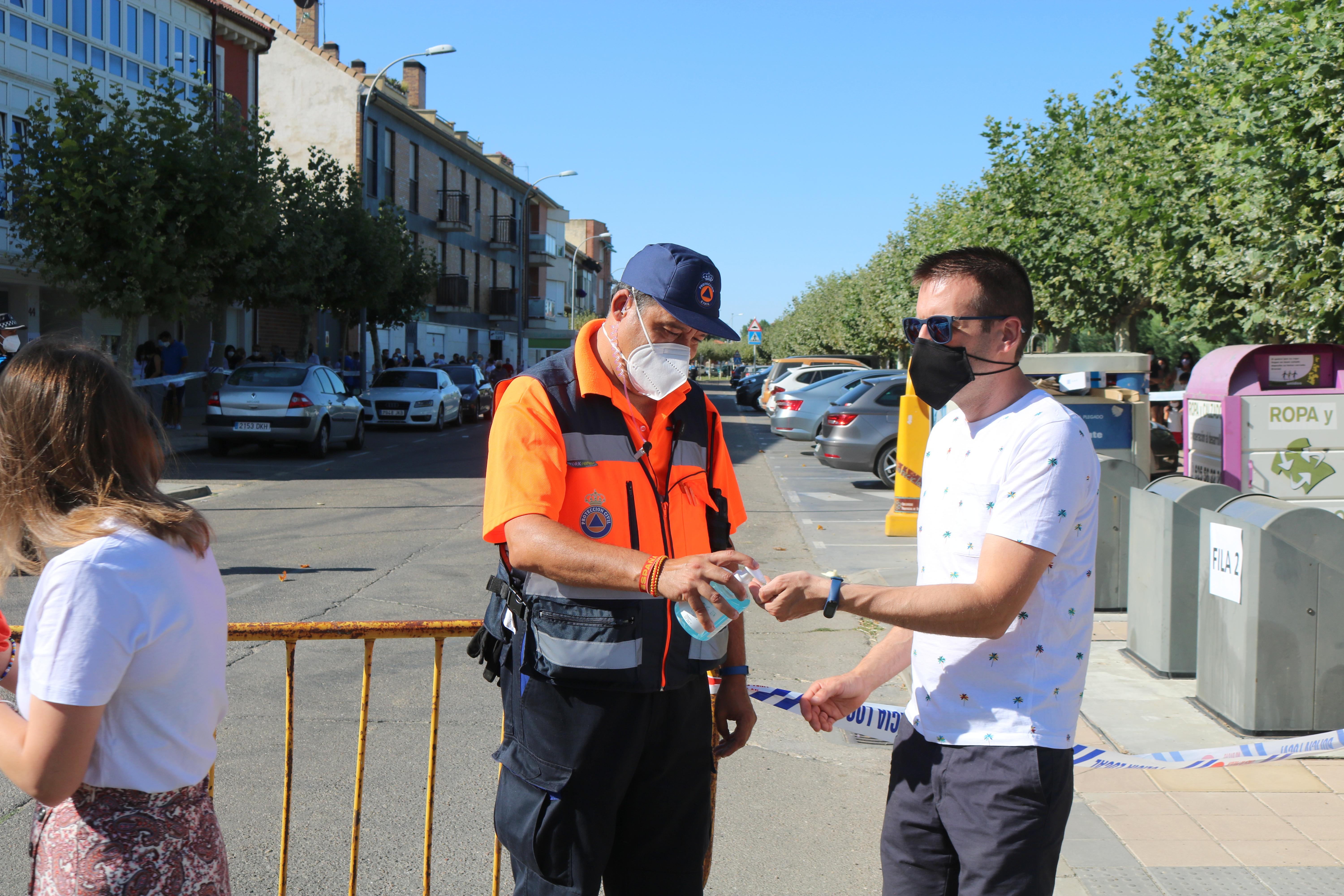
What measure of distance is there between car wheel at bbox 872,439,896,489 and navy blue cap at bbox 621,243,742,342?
48.1ft

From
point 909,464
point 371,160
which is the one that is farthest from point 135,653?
point 371,160

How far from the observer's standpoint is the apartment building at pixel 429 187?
41.8 m

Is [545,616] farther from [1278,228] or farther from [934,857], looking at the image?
[1278,228]

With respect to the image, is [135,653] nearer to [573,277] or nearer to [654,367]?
[654,367]

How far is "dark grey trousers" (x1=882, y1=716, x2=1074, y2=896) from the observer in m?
2.23

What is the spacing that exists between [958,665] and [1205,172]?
12837mm

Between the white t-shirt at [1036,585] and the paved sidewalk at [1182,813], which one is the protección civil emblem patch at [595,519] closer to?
the white t-shirt at [1036,585]

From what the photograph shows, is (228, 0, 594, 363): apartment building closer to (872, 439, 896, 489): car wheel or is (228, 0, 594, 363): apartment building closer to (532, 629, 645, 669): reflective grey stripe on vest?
(872, 439, 896, 489): car wheel

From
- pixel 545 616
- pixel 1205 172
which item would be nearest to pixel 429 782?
pixel 545 616

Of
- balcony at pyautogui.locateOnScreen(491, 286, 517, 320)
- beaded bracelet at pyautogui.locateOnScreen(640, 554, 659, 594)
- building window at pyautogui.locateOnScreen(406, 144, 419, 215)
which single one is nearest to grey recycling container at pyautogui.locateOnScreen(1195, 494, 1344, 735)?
beaded bracelet at pyautogui.locateOnScreen(640, 554, 659, 594)

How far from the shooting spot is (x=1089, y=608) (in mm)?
2361

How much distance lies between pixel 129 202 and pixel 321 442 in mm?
5137

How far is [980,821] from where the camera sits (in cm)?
226

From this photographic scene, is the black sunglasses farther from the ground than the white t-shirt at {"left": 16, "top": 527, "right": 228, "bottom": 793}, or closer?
farther from the ground
